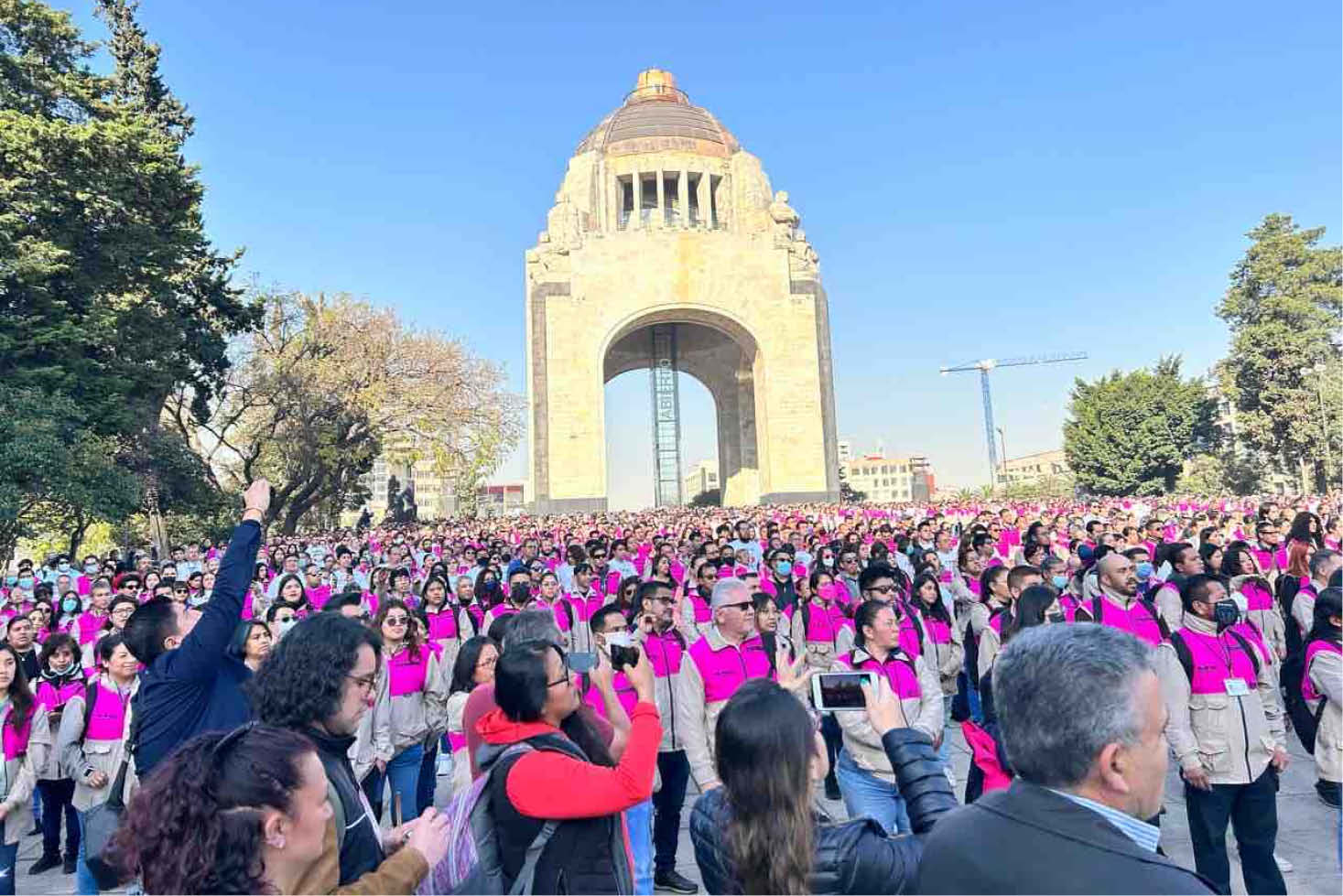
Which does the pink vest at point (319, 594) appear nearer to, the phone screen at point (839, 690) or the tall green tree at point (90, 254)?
the tall green tree at point (90, 254)

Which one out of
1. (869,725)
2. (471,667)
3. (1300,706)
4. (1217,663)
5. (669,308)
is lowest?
(1300,706)

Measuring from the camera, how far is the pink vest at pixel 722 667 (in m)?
4.61

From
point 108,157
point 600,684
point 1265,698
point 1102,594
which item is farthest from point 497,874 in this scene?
point 108,157

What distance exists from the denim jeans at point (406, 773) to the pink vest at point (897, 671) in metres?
3.03

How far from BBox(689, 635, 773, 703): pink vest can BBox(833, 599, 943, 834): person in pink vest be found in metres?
0.51

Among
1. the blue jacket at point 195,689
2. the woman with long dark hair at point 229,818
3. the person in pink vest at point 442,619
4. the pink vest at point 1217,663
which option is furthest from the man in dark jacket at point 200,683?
the pink vest at point 1217,663

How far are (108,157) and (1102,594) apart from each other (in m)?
20.7

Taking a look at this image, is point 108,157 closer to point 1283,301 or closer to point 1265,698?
point 1265,698

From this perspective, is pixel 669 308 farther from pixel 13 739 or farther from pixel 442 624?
pixel 13 739

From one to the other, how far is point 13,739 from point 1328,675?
7032 millimetres

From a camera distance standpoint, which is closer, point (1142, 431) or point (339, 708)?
point (339, 708)

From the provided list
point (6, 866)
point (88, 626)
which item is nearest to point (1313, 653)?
point (6, 866)

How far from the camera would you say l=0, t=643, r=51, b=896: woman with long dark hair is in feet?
14.1

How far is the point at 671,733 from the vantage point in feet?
16.4
